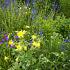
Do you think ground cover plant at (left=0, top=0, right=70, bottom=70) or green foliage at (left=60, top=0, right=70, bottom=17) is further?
green foliage at (left=60, top=0, right=70, bottom=17)

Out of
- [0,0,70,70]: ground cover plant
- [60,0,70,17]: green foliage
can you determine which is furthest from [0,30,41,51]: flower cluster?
[60,0,70,17]: green foliage

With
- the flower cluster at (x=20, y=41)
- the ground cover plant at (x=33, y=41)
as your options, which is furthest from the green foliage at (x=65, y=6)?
the flower cluster at (x=20, y=41)

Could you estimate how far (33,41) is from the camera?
156 inches

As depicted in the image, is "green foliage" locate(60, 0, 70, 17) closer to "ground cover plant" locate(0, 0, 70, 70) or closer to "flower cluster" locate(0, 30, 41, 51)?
"ground cover plant" locate(0, 0, 70, 70)

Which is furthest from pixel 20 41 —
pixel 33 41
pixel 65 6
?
pixel 65 6

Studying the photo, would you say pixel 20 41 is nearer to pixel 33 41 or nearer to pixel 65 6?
pixel 33 41

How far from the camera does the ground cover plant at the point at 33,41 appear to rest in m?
3.65

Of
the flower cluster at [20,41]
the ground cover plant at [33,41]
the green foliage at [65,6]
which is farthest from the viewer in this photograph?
the green foliage at [65,6]

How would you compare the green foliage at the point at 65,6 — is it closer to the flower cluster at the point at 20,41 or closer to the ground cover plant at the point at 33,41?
the ground cover plant at the point at 33,41

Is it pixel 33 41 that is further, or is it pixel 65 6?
pixel 65 6

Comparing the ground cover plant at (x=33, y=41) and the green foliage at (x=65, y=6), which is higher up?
the green foliage at (x=65, y=6)

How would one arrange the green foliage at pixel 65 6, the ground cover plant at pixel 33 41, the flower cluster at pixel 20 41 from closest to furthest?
1. the ground cover plant at pixel 33 41
2. the flower cluster at pixel 20 41
3. the green foliage at pixel 65 6

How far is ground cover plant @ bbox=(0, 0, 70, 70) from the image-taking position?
3646 mm

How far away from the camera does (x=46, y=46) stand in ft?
12.8
